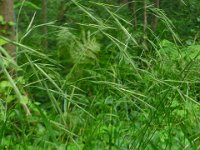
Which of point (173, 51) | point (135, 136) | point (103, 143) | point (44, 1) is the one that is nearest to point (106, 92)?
point (103, 143)

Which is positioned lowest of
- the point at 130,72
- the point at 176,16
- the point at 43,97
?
the point at 176,16

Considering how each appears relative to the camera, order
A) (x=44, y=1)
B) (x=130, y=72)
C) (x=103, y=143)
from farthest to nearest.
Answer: (x=44, y=1), (x=130, y=72), (x=103, y=143)

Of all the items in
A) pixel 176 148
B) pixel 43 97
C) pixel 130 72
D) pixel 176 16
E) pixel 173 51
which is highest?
pixel 130 72

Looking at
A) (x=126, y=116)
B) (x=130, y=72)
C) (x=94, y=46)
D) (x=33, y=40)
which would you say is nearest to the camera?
(x=126, y=116)

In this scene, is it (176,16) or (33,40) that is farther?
(176,16)

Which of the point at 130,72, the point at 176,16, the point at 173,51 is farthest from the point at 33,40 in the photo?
the point at 176,16

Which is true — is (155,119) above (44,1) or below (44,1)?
above

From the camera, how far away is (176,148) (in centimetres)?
215

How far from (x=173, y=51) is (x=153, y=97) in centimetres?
193

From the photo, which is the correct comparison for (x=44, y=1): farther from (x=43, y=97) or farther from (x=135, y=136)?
→ (x=135, y=136)

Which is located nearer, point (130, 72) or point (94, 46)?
point (130, 72)

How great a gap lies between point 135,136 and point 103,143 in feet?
0.84

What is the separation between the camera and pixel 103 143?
213 cm

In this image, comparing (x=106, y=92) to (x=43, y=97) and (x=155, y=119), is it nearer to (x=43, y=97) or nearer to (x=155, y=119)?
(x=155, y=119)
